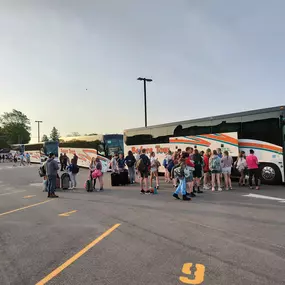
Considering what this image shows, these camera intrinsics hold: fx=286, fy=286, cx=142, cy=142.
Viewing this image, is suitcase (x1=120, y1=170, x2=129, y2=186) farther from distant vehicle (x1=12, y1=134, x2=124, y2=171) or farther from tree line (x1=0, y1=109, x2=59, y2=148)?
tree line (x1=0, y1=109, x2=59, y2=148)

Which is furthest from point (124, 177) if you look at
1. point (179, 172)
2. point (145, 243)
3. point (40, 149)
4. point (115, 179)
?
A: point (40, 149)

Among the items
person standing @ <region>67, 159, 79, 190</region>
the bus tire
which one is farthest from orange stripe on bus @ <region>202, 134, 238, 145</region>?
person standing @ <region>67, 159, 79, 190</region>

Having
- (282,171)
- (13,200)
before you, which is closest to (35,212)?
(13,200)

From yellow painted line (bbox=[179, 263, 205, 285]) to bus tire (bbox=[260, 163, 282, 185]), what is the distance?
10.1m

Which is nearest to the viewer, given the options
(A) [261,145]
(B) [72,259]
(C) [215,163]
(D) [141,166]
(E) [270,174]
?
(B) [72,259]

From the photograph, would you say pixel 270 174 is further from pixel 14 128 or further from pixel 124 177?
pixel 14 128

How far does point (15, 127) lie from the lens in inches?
4695

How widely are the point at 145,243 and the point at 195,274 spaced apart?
1.52 meters

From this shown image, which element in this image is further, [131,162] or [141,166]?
[131,162]

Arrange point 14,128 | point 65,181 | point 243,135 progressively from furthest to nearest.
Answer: point 14,128 → point 243,135 → point 65,181

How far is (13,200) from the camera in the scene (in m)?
10.8

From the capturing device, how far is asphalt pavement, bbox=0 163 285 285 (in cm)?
384

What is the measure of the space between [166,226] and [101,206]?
324 cm

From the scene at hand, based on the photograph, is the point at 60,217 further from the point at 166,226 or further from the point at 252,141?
the point at 252,141
